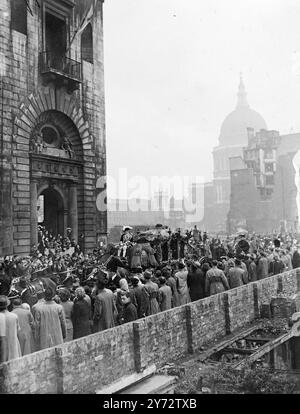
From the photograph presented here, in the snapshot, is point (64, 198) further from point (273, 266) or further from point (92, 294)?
point (92, 294)

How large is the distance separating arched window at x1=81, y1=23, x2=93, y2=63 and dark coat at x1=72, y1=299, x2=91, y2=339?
1792 cm

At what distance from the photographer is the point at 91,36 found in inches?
986

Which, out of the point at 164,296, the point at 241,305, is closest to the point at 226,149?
the point at 241,305

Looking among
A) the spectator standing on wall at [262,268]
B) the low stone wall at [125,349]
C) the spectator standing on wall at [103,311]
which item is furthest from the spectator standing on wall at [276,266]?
the spectator standing on wall at [103,311]

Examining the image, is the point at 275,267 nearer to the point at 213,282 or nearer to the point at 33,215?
the point at 213,282

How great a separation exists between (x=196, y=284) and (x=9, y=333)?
6422 mm

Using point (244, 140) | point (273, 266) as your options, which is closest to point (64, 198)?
point (273, 266)

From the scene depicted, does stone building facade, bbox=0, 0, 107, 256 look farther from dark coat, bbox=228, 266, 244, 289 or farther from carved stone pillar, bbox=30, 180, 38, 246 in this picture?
Result: dark coat, bbox=228, 266, 244, 289

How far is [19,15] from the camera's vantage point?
67.4ft

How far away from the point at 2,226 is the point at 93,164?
683 centimetres

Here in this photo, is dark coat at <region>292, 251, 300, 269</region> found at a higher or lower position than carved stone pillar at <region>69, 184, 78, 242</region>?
lower

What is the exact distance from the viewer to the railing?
2147 centimetres

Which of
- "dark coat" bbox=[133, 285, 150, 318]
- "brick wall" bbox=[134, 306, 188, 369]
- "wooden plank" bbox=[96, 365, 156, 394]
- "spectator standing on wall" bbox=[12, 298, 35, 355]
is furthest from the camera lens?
"dark coat" bbox=[133, 285, 150, 318]

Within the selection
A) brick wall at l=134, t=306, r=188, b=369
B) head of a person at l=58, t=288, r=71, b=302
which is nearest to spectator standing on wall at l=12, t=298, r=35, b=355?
head of a person at l=58, t=288, r=71, b=302
